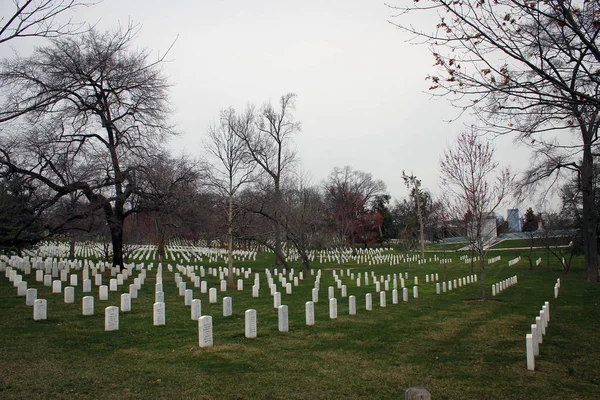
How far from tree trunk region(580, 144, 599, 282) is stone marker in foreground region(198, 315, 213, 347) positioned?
758 inches

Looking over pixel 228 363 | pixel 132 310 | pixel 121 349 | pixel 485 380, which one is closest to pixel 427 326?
pixel 485 380

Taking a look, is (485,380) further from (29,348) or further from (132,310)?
(132,310)

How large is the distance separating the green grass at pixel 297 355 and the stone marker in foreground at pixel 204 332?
7.3 inches

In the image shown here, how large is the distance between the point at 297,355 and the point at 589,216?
67.6ft

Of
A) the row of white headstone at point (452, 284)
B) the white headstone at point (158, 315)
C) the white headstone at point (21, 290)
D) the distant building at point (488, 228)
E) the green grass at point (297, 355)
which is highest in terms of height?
the distant building at point (488, 228)

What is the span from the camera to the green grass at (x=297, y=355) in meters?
6.43

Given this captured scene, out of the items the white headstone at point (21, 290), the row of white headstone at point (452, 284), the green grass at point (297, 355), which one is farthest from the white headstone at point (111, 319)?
the row of white headstone at point (452, 284)

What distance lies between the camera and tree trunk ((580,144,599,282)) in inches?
823

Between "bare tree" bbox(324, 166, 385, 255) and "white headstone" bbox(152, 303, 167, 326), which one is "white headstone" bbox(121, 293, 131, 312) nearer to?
"white headstone" bbox(152, 303, 167, 326)

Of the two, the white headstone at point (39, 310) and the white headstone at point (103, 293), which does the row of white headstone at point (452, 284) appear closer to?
the white headstone at point (103, 293)

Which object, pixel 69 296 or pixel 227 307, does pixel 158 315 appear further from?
pixel 69 296

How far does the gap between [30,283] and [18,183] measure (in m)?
4.06

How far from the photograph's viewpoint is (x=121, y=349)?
336 inches

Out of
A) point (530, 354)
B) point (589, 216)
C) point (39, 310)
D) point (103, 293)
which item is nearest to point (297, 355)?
point (530, 354)
